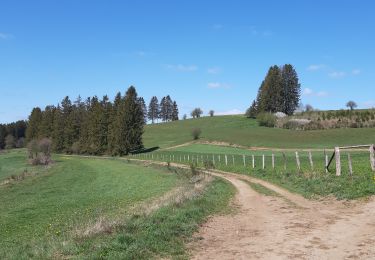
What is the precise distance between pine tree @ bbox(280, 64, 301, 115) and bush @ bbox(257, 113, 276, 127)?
1835 centimetres

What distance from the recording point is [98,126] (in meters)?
115

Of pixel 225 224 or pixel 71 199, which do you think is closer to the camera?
A: pixel 225 224

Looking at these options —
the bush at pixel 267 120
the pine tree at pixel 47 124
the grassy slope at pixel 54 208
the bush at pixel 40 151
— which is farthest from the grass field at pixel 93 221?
the pine tree at pixel 47 124

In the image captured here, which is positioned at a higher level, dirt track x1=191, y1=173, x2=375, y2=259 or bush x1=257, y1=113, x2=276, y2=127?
bush x1=257, y1=113, x2=276, y2=127

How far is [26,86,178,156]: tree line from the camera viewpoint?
4190 inches

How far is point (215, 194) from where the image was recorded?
23.6 meters

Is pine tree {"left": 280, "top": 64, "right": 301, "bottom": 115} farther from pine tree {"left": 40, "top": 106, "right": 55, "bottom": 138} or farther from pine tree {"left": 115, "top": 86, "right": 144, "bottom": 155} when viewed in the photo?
pine tree {"left": 40, "top": 106, "right": 55, "bottom": 138}

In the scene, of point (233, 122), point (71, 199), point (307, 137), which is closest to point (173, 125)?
point (233, 122)

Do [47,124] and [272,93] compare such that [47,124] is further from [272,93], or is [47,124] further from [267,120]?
[272,93]

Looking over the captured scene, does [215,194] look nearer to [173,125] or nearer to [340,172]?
[340,172]

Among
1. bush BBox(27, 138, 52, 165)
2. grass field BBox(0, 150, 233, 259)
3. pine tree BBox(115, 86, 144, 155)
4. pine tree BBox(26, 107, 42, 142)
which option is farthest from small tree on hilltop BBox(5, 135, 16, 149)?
grass field BBox(0, 150, 233, 259)

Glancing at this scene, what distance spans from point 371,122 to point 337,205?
9313 centimetres

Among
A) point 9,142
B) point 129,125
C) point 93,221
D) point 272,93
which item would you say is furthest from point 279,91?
point 93,221

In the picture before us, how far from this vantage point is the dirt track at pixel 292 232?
10898mm
